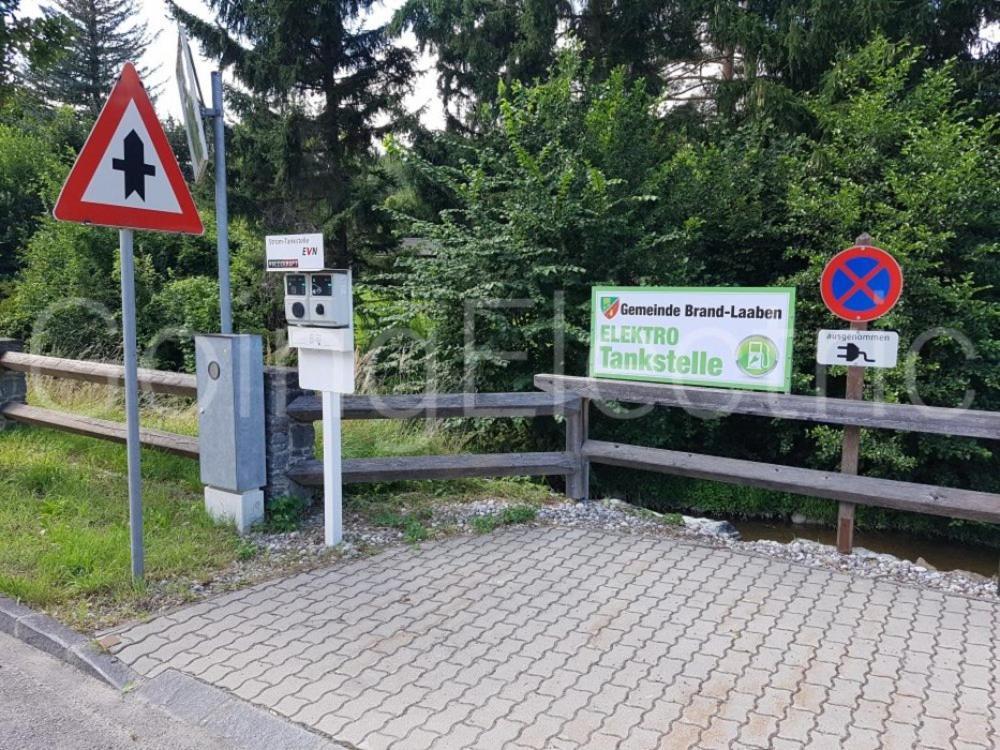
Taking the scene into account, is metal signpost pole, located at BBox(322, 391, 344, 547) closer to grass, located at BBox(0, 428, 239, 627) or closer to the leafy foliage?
grass, located at BBox(0, 428, 239, 627)

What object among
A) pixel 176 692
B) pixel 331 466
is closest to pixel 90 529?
pixel 331 466

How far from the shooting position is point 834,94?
9789mm

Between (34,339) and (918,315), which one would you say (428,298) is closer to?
(918,315)

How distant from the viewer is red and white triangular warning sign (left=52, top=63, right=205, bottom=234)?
11.9 feet

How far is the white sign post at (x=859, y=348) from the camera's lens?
15.6 feet

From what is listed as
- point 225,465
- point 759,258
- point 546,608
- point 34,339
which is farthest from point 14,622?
point 34,339

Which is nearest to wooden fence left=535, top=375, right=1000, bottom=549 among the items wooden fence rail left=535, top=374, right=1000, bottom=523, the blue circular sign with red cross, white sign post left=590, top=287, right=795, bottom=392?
wooden fence rail left=535, top=374, right=1000, bottom=523

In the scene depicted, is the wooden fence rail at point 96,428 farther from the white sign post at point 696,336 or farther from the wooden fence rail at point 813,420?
the white sign post at point 696,336

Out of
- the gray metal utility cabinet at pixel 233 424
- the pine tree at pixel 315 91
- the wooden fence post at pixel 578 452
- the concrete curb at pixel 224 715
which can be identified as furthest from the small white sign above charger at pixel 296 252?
the pine tree at pixel 315 91

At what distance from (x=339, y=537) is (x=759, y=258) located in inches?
→ 260

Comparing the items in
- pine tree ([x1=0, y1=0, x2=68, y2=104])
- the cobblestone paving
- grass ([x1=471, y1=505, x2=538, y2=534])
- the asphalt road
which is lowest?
the asphalt road

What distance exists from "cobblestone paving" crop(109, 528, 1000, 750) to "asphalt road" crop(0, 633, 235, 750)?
230mm

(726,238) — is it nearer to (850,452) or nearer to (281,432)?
(850,452)

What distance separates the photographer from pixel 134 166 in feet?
12.5
